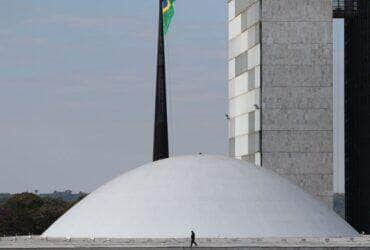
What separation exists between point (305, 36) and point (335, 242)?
60953 millimetres

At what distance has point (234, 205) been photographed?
10125cm

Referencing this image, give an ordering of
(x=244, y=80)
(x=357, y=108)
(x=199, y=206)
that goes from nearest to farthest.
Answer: (x=199, y=206) < (x=357, y=108) < (x=244, y=80)

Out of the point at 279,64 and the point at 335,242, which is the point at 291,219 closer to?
the point at 335,242

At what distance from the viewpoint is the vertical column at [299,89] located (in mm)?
147375

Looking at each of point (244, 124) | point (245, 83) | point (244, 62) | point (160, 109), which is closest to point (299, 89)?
point (245, 83)

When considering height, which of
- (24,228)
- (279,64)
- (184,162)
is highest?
(279,64)

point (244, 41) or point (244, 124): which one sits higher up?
point (244, 41)

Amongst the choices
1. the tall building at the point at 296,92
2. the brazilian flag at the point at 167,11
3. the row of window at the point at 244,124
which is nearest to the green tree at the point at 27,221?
the row of window at the point at 244,124

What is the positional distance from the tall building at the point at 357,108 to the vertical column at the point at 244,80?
12233 mm

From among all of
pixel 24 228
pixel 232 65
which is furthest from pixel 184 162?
pixel 24 228

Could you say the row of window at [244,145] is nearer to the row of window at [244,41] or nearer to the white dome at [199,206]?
the row of window at [244,41]

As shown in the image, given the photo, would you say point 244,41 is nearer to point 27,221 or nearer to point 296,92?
point 296,92

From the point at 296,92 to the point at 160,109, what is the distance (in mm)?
20007

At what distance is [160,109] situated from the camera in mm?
138250
